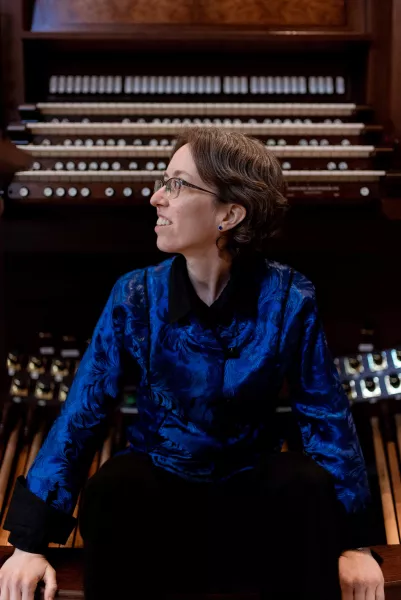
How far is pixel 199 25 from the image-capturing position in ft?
6.91

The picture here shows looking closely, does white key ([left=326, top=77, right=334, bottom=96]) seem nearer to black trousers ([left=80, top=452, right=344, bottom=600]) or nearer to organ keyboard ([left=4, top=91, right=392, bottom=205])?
organ keyboard ([left=4, top=91, right=392, bottom=205])

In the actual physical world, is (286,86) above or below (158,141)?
above

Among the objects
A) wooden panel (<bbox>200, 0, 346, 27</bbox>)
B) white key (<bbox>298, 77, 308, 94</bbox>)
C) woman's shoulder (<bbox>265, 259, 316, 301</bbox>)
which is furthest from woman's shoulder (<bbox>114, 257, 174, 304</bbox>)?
wooden panel (<bbox>200, 0, 346, 27</bbox>)

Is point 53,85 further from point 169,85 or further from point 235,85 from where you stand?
point 235,85

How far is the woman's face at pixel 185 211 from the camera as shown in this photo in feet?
4.25

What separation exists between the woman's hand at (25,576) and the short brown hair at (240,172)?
0.71 m

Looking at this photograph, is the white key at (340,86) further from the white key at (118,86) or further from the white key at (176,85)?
the white key at (118,86)

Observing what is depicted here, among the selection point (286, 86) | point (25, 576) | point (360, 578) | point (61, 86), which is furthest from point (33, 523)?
point (286, 86)

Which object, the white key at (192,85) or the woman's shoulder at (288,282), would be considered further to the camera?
the white key at (192,85)

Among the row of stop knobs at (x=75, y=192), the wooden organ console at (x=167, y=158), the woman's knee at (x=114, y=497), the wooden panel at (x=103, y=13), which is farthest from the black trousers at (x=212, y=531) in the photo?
the wooden panel at (x=103, y=13)

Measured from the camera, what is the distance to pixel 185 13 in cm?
212

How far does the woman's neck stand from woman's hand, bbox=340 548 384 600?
1.82 ft

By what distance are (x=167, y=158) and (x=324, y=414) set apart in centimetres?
93

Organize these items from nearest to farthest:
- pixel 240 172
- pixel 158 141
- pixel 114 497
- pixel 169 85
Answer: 1. pixel 114 497
2. pixel 240 172
3. pixel 158 141
4. pixel 169 85
